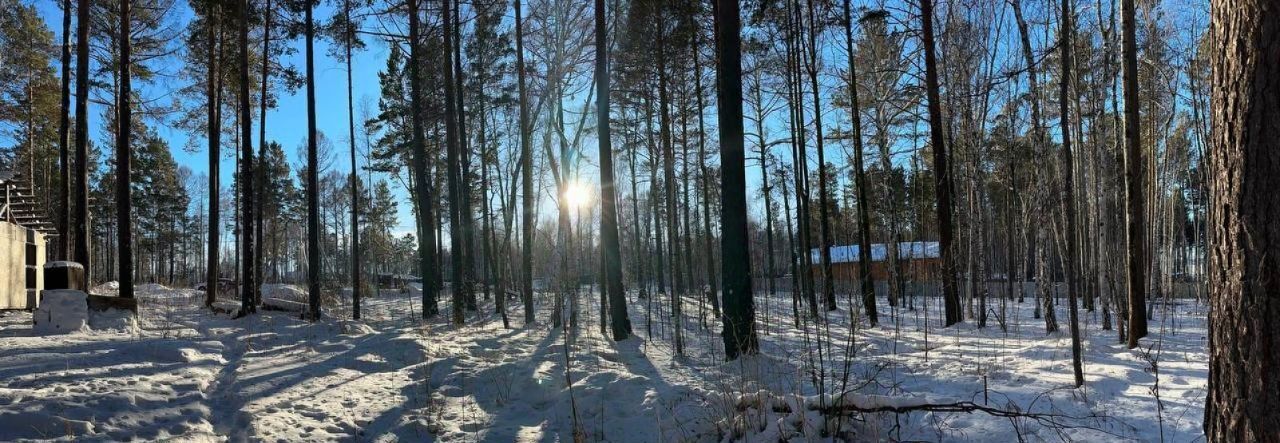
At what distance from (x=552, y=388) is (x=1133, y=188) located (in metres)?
7.55

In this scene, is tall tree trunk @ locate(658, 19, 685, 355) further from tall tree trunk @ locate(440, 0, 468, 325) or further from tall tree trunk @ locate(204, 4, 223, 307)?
tall tree trunk @ locate(204, 4, 223, 307)

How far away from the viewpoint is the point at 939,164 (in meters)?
10.3

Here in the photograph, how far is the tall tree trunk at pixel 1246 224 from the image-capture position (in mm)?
2109

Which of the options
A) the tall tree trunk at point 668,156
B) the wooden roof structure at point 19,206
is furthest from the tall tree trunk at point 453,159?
the wooden roof structure at point 19,206

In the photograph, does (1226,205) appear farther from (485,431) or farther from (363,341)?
(363,341)

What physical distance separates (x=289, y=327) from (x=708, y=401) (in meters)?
9.29

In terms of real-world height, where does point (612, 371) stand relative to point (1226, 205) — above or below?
below

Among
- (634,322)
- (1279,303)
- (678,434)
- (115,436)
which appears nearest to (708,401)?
(678,434)

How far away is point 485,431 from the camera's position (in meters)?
5.39

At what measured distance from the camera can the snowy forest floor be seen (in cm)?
412

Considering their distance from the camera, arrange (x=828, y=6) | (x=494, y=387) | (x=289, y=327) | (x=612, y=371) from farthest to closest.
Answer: (x=828, y=6) → (x=289, y=327) → (x=612, y=371) → (x=494, y=387)

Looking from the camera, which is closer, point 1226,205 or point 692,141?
point 1226,205

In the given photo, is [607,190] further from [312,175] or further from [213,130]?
[213,130]

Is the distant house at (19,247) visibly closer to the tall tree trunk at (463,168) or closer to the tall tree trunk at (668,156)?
the tall tree trunk at (463,168)
